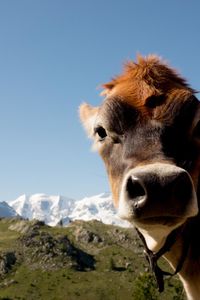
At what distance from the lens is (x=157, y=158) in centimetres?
651

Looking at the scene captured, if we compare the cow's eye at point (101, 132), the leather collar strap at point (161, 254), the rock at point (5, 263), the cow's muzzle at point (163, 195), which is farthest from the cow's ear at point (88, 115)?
the rock at point (5, 263)

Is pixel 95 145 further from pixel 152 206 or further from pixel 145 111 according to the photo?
pixel 152 206

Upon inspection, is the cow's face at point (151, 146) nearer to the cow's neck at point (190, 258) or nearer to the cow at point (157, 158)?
Result: the cow at point (157, 158)

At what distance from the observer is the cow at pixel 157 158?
6031 mm

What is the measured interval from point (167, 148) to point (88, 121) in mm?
3205

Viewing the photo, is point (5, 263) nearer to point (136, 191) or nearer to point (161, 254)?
point (161, 254)

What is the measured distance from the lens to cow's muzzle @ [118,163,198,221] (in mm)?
5980

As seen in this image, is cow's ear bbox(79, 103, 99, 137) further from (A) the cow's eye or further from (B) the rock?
(B) the rock

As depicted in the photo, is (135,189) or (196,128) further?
(196,128)

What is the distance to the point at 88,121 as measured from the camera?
973 centimetres

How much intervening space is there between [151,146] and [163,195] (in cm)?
108

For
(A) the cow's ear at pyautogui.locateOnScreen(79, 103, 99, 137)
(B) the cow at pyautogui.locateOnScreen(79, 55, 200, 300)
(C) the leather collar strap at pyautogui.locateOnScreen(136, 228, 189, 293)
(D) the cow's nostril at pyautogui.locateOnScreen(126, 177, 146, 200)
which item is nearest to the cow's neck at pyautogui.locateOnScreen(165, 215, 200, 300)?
(B) the cow at pyautogui.locateOnScreen(79, 55, 200, 300)

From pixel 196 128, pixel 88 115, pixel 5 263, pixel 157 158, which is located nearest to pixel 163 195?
pixel 157 158

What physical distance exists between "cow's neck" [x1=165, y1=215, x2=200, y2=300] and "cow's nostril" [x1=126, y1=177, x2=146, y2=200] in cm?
182
